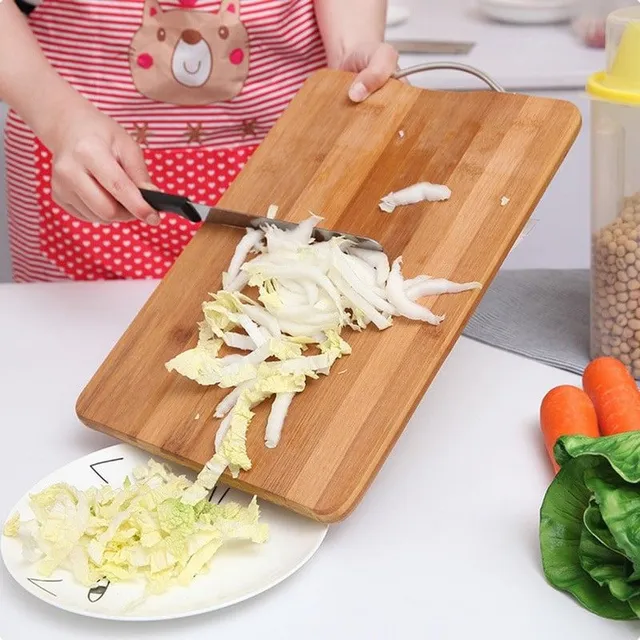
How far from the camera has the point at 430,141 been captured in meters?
1.23

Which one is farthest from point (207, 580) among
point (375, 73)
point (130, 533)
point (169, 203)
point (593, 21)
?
point (593, 21)

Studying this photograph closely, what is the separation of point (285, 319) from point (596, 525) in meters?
0.41

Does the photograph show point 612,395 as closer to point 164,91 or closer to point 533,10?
point 164,91

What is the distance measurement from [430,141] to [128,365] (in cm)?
45

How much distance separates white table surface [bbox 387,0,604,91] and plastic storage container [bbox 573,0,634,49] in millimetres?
22

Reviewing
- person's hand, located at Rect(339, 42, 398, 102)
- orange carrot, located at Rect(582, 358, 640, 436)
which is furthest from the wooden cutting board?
orange carrot, located at Rect(582, 358, 640, 436)

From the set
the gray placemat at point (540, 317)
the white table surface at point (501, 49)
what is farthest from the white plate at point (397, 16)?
the gray placemat at point (540, 317)

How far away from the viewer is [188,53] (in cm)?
160

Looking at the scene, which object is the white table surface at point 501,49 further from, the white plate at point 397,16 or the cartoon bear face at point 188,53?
the cartoon bear face at point 188,53

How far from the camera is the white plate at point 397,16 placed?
9.25 feet

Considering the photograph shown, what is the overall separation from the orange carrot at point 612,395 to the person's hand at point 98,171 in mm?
566

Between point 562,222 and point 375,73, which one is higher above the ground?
point 375,73

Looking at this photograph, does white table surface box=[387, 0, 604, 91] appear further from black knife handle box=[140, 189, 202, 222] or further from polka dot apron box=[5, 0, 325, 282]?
black knife handle box=[140, 189, 202, 222]

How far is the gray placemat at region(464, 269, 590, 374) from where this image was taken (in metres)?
1.37
